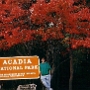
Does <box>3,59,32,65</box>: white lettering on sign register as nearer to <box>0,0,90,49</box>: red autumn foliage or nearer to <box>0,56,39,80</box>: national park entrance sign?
<box>0,56,39,80</box>: national park entrance sign

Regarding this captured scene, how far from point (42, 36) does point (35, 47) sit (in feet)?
12.4

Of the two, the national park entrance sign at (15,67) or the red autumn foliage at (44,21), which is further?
the national park entrance sign at (15,67)

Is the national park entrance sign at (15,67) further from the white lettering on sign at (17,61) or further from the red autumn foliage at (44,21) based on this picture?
the red autumn foliage at (44,21)

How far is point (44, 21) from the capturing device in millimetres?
16031

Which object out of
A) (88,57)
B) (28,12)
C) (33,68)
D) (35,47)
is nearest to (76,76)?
(88,57)

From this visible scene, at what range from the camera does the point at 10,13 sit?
1645cm

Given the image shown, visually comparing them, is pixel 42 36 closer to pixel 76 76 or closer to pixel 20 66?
pixel 20 66

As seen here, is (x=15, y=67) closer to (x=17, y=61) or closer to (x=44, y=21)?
(x=17, y=61)

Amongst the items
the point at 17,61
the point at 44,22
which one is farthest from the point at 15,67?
the point at 44,22

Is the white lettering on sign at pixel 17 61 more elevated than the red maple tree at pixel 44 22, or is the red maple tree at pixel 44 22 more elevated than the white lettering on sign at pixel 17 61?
the red maple tree at pixel 44 22

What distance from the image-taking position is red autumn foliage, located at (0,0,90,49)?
50.9ft

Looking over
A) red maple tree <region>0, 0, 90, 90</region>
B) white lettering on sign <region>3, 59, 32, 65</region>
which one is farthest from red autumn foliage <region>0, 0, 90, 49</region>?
white lettering on sign <region>3, 59, 32, 65</region>

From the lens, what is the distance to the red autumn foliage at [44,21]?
15516 mm

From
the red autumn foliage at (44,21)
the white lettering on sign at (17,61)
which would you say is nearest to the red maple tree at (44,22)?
the red autumn foliage at (44,21)
